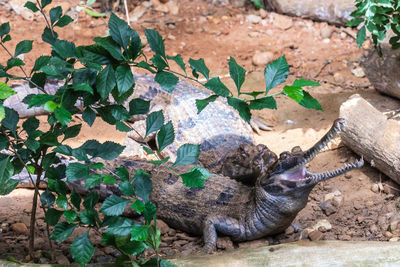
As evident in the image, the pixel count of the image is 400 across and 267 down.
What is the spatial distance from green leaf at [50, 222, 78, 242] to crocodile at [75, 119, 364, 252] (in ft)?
4.79

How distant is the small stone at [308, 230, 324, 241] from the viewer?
11.6 feet

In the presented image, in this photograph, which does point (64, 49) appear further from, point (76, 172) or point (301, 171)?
point (301, 171)

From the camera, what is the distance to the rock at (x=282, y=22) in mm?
7824

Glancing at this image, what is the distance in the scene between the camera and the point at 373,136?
4.15m

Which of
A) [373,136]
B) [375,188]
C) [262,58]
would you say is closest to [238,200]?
[375,188]

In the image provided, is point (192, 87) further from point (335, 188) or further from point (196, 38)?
point (335, 188)

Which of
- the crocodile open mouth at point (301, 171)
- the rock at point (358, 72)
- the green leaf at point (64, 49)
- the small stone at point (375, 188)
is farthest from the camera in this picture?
the rock at point (358, 72)

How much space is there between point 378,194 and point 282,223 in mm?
902

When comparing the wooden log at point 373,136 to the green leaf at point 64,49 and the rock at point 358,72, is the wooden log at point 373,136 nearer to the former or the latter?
the rock at point 358,72

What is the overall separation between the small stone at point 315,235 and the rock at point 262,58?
3618mm

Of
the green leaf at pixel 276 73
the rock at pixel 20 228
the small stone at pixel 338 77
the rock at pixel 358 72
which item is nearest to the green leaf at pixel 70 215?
the green leaf at pixel 276 73

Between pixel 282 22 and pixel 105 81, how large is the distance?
20.1ft

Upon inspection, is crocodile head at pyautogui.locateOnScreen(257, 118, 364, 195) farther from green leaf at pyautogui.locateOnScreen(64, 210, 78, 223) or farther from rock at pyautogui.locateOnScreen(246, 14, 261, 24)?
rock at pyautogui.locateOnScreen(246, 14, 261, 24)

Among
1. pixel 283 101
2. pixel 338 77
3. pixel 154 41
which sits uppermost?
pixel 154 41
